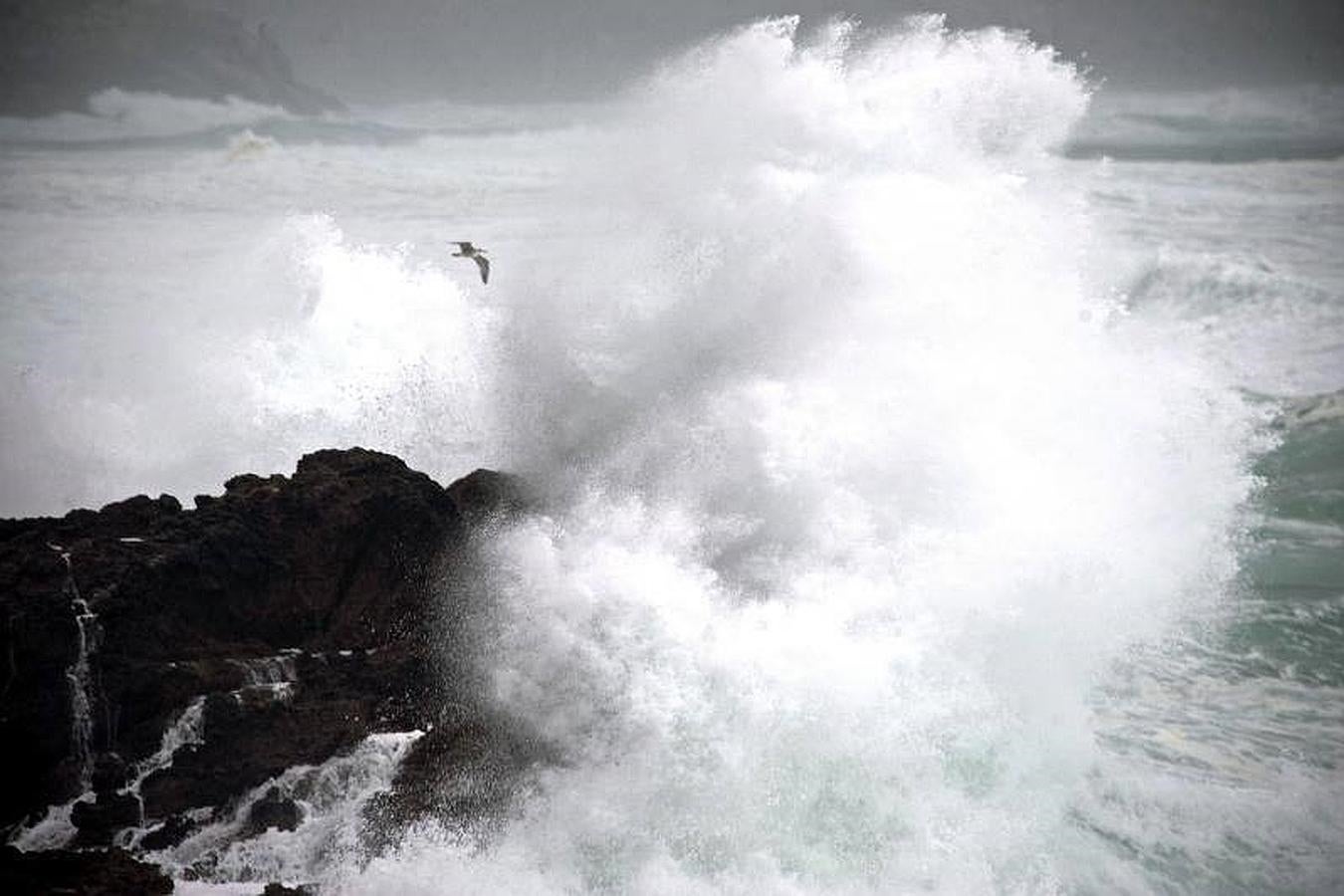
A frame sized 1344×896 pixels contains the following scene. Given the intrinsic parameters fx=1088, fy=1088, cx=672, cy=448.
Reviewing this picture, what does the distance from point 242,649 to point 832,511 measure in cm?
577

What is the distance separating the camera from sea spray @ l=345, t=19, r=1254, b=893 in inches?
317

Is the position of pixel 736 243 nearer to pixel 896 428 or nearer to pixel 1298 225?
pixel 896 428

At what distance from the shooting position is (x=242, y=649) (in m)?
8.12

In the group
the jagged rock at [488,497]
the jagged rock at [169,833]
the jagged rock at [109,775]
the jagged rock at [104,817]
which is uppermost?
the jagged rock at [488,497]

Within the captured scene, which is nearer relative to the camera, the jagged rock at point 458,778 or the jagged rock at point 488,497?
the jagged rock at point 458,778

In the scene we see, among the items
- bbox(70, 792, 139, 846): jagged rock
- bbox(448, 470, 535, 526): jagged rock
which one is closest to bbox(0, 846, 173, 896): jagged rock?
bbox(70, 792, 139, 846): jagged rock

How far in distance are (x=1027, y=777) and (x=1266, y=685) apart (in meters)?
3.20

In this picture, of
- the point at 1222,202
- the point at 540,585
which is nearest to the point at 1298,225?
the point at 1222,202

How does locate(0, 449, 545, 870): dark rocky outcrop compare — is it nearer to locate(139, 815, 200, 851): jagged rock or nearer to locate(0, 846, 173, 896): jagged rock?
locate(139, 815, 200, 851): jagged rock

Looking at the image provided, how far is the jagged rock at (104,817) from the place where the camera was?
7.15 metres

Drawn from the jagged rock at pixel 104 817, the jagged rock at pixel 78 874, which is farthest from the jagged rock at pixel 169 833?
the jagged rock at pixel 78 874

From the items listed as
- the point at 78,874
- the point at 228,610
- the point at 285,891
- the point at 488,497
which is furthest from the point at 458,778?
the point at 488,497

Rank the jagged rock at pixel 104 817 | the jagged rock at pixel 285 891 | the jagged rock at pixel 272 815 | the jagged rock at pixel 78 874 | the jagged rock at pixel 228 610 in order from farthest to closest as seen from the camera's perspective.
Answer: the jagged rock at pixel 272 815 < the jagged rock at pixel 228 610 < the jagged rock at pixel 104 817 < the jagged rock at pixel 285 891 < the jagged rock at pixel 78 874

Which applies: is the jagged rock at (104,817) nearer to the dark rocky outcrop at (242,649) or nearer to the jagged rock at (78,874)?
the dark rocky outcrop at (242,649)
